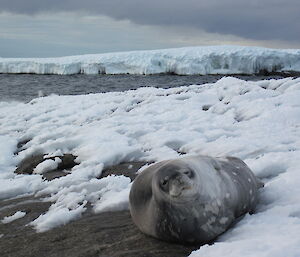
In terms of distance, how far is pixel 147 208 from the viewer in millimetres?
3074

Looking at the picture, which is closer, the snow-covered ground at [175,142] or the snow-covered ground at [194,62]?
the snow-covered ground at [175,142]

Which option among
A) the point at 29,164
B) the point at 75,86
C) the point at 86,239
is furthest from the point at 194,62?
the point at 86,239

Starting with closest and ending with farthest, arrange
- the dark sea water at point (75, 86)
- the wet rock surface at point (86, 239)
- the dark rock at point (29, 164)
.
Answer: the wet rock surface at point (86, 239) → the dark rock at point (29, 164) → the dark sea water at point (75, 86)

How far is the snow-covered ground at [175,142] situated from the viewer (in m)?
3.02

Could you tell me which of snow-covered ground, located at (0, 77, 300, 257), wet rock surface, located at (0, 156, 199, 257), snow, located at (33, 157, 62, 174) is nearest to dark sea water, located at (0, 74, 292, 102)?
snow-covered ground, located at (0, 77, 300, 257)

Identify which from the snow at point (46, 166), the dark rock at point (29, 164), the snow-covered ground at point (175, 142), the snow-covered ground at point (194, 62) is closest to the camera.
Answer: the snow-covered ground at point (175, 142)

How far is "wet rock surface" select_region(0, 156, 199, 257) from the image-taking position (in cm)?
292

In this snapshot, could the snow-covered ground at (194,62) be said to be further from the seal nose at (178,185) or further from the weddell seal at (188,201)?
the seal nose at (178,185)

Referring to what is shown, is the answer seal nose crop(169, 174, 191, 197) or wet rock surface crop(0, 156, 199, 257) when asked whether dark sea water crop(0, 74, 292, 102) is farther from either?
seal nose crop(169, 174, 191, 197)

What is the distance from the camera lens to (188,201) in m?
2.78

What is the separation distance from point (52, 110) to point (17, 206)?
570 cm

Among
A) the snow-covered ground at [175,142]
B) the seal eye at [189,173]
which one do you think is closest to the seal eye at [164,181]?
the seal eye at [189,173]

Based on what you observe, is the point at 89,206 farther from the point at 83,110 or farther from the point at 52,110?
the point at 52,110

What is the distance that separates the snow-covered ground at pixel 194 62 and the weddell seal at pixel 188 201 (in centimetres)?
3006
